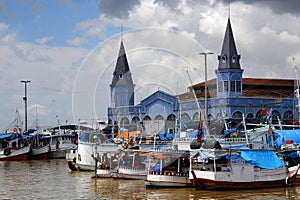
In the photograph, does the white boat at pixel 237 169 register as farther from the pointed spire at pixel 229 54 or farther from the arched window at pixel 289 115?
the pointed spire at pixel 229 54

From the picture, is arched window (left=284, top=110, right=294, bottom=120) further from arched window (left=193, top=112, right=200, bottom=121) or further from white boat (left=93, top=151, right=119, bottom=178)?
white boat (left=93, top=151, right=119, bottom=178)

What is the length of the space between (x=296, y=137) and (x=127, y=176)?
19.1 metres

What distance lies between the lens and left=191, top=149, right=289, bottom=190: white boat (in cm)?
3509

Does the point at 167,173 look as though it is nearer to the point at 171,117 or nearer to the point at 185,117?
the point at 171,117

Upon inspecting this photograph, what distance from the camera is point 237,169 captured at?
116ft

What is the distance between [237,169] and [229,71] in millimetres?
51739

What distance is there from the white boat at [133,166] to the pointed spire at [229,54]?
1845 inches

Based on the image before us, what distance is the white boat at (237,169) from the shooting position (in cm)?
A: 3509

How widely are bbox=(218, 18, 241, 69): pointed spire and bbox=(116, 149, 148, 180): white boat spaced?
46.9m

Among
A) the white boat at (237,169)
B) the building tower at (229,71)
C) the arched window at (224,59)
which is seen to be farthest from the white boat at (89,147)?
the arched window at (224,59)

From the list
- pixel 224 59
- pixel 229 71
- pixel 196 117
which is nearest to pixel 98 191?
pixel 196 117

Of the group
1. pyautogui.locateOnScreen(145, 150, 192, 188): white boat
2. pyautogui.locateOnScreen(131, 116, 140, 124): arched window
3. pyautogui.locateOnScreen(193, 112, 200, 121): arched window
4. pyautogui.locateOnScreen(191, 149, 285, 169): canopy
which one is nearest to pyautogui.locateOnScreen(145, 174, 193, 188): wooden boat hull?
pyautogui.locateOnScreen(145, 150, 192, 188): white boat

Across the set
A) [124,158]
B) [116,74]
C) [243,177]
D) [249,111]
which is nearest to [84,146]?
[124,158]

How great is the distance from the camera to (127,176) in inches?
1651
